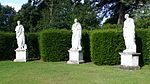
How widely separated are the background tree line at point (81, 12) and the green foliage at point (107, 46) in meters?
10.5

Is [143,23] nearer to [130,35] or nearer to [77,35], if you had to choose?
[77,35]

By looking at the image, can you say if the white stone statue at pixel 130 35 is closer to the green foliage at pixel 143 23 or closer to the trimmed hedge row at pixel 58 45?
the trimmed hedge row at pixel 58 45

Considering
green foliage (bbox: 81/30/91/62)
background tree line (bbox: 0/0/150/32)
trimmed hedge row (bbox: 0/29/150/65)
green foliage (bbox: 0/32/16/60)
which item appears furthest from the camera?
background tree line (bbox: 0/0/150/32)

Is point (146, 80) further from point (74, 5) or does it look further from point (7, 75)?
point (74, 5)

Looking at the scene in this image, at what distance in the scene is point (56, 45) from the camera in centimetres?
2453

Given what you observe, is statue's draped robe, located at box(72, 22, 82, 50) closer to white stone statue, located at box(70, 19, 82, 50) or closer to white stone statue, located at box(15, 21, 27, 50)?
white stone statue, located at box(70, 19, 82, 50)

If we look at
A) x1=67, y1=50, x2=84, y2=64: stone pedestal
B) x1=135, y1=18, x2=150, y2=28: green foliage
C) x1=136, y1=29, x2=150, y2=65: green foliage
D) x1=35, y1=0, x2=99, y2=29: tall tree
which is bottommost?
x1=67, y1=50, x2=84, y2=64: stone pedestal

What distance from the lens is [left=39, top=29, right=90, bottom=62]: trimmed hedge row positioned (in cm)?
2450

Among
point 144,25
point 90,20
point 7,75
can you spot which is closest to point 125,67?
→ point 7,75

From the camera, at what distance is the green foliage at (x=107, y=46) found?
21438mm

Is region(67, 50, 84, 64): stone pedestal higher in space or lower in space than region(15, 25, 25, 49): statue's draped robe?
lower

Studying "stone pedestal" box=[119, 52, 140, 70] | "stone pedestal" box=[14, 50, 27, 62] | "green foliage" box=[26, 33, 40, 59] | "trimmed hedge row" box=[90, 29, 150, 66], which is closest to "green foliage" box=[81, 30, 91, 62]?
"trimmed hedge row" box=[90, 29, 150, 66]

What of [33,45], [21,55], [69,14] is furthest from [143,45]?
[69,14]

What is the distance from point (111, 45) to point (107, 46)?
0.78 feet
